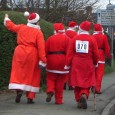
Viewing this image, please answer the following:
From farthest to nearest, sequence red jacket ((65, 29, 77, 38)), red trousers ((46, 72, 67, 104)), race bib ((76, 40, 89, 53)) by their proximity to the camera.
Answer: red jacket ((65, 29, 77, 38)), red trousers ((46, 72, 67, 104)), race bib ((76, 40, 89, 53))

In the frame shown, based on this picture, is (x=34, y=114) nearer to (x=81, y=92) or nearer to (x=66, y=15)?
(x=81, y=92)

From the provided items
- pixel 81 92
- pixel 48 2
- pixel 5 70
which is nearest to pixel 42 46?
pixel 81 92

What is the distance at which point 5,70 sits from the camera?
12.7 metres

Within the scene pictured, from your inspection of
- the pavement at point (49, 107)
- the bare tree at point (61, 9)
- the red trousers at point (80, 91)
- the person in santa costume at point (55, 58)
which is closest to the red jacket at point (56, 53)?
the person in santa costume at point (55, 58)

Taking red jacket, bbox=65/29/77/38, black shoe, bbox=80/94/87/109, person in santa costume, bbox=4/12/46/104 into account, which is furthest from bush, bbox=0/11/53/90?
black shoe, bbox=80/94/87/109

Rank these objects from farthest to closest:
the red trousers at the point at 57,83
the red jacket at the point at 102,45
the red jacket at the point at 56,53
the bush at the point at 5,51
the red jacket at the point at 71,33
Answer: the red jacket at the point at 71,33
the red jacket at the point at 102,45
the bush at the point at 5,51
the red trousers at the point at 57,83
the red jacket at the point at 56,53

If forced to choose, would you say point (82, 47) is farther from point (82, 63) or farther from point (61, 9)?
point (61, 9)

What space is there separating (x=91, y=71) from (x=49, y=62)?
1019mm

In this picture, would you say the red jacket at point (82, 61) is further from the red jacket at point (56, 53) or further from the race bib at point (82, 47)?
the red jacket at point (56, 53)

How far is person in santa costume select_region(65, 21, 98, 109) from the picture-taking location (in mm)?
10086

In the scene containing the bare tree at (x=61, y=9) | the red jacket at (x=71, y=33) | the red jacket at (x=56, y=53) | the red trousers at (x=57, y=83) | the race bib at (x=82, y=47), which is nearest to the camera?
the race bib at (x=82, y=47)

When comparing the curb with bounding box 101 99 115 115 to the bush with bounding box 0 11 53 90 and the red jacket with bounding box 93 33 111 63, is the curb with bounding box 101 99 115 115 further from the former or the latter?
the bush with bounding box 0 11 53 90

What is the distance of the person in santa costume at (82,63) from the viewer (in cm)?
1009

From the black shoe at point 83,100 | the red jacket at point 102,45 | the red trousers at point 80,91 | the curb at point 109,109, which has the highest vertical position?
the red jacket at point 102,45
